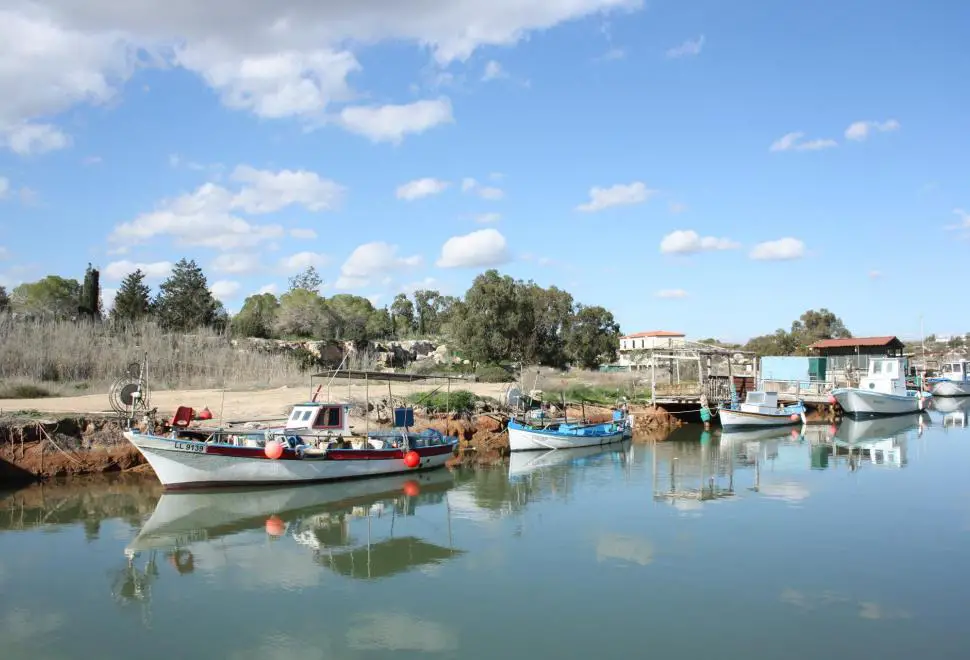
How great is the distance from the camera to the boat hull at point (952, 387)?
70.7 meters

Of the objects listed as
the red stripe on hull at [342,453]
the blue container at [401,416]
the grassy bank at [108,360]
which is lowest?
the red stripe on hull at [342,453]

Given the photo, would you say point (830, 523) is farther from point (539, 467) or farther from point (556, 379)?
point (556, 379)

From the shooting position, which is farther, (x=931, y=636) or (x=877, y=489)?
(x=877, y=489)

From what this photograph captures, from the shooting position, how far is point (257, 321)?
59219 mm

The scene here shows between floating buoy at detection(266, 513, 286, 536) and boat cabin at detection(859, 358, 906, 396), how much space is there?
1768 inches

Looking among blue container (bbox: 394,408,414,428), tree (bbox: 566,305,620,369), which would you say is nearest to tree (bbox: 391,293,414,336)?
tree (bbox: 566,305,620,369)

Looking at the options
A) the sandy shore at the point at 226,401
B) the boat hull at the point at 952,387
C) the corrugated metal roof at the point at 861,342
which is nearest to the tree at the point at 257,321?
the sandy shore at the point at 226,401

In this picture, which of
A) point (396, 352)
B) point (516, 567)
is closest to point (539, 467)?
point (516, 567)

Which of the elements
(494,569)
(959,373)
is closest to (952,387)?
(959,373)

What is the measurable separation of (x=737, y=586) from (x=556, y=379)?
128ft

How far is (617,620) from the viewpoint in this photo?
12.7 m

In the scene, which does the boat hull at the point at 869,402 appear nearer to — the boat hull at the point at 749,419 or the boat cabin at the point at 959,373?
the boat hull at the point at 749,419

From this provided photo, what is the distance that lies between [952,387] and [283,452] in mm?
69903

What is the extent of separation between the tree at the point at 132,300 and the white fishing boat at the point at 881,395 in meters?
48.7
